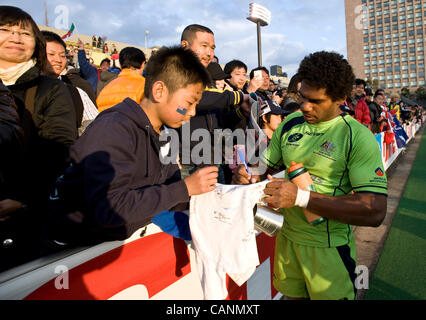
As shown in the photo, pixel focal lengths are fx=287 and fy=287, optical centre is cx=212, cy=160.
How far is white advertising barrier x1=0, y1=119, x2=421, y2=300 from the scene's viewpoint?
1.26m

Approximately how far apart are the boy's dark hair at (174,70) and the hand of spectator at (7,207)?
0.91 m

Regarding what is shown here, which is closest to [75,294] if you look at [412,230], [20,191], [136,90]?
[20,191]

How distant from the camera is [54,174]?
1.85 metres

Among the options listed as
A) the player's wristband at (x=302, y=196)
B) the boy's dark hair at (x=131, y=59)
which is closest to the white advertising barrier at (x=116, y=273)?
the player's wristband at (x=302, y=196)

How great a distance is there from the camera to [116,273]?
5.08 feet

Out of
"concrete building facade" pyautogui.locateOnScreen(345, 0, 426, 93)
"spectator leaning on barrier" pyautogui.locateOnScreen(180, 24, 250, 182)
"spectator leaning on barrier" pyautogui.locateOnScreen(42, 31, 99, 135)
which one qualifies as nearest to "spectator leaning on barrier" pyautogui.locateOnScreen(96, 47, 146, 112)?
"spectator leaning on barrier" pyautogui.locateOnScreen(42, 31, 99, 135)

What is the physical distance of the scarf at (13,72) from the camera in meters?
1.85

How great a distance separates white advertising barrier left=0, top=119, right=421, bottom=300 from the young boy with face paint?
4.6 inches

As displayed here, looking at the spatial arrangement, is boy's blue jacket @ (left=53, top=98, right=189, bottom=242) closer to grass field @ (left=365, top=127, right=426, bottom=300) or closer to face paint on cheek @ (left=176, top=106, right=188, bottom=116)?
face paint on cheek @ (left=176, top=106, right=188, bottom=116)

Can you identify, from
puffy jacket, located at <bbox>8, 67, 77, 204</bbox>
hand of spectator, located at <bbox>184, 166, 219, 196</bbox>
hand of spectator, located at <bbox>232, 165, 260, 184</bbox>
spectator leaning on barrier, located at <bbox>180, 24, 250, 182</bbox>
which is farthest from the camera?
spectator leaning on barrier, located at <bbox>180, 24, 250, 182</bbox>

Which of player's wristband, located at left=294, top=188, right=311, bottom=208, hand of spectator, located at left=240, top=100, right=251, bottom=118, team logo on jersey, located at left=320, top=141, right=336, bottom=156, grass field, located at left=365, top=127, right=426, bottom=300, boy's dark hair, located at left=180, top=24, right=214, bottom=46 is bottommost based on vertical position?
grass field, located at left=365, top=127, right=426, bottom=300
